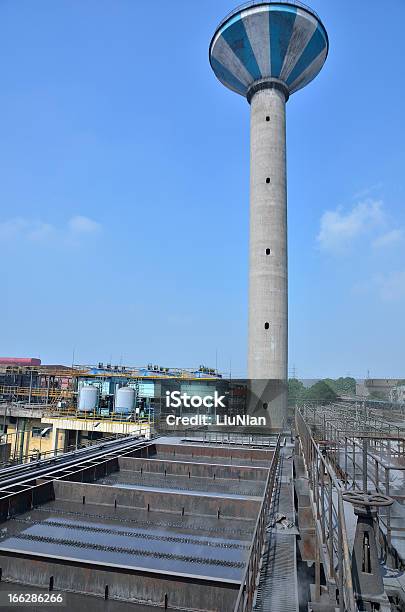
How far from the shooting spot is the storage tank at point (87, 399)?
3119cm

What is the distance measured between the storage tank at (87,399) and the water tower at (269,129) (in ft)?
37.5

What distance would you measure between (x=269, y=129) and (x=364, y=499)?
96.1ft

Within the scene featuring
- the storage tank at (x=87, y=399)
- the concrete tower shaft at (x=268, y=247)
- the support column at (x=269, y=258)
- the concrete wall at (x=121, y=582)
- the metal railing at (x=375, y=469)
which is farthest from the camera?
the storage tank at (x=87, y=399)

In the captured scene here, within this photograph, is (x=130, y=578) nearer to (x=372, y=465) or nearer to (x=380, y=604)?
(x=380, y=604)

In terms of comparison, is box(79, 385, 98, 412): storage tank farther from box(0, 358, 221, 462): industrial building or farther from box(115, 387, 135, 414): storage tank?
box(115, 387, 135, 414): storage tank

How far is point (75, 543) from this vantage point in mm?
6648

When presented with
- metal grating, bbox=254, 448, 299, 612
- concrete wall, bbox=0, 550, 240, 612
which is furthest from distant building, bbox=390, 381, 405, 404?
concrete wall, bbox=0, 550, 240, 612

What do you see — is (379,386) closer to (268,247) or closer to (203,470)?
(268,247)

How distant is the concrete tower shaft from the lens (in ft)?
93.0

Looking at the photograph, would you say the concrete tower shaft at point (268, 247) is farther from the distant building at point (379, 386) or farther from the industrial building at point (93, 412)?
the distant building at point (379, 386)

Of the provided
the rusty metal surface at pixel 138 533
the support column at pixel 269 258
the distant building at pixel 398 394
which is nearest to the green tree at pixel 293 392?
the support column at pixel 269 258

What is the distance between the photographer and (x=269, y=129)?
30.7 metres

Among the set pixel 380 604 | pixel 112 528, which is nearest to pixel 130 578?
pixel 112 528

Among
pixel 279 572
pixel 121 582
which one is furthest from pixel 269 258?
pixel 121 582
